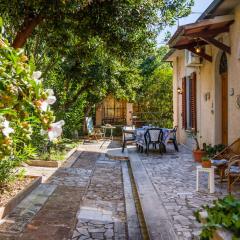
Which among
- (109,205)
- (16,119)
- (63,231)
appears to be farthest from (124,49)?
(16,119)

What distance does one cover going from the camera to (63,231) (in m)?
4.61

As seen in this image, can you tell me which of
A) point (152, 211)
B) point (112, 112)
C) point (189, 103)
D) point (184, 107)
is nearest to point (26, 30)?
point (152, 211)

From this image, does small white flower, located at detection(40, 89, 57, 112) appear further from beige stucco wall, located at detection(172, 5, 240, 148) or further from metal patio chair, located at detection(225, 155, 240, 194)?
beige stucco wall, located at detection(172, 5, 240, 148)

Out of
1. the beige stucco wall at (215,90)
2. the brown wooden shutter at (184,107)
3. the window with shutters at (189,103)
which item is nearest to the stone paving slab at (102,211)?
the beige stucco wall at (215,90)

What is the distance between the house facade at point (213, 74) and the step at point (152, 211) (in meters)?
2.38

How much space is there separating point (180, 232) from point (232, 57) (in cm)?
Result: 505

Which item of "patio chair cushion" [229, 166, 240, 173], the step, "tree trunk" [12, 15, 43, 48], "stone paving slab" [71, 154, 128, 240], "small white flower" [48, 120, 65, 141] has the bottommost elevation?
"stone paving slab" [71, 154, 128, 240]

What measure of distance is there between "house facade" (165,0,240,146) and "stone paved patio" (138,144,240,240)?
50.0 inches

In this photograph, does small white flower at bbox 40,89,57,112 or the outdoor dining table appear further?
the outdoor dining table

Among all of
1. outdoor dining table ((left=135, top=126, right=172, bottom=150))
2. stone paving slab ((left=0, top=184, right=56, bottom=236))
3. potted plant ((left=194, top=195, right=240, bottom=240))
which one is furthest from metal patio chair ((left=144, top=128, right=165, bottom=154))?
potted plant ((left=194, top=195, right=240, bottom=240))

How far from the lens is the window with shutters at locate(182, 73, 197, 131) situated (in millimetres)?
12666

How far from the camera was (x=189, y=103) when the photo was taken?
13930 mm

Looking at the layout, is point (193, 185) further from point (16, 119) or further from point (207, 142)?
point (16, 119)

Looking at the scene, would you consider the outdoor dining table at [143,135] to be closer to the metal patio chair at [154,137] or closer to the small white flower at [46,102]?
the metal patio chair at [154,137]
